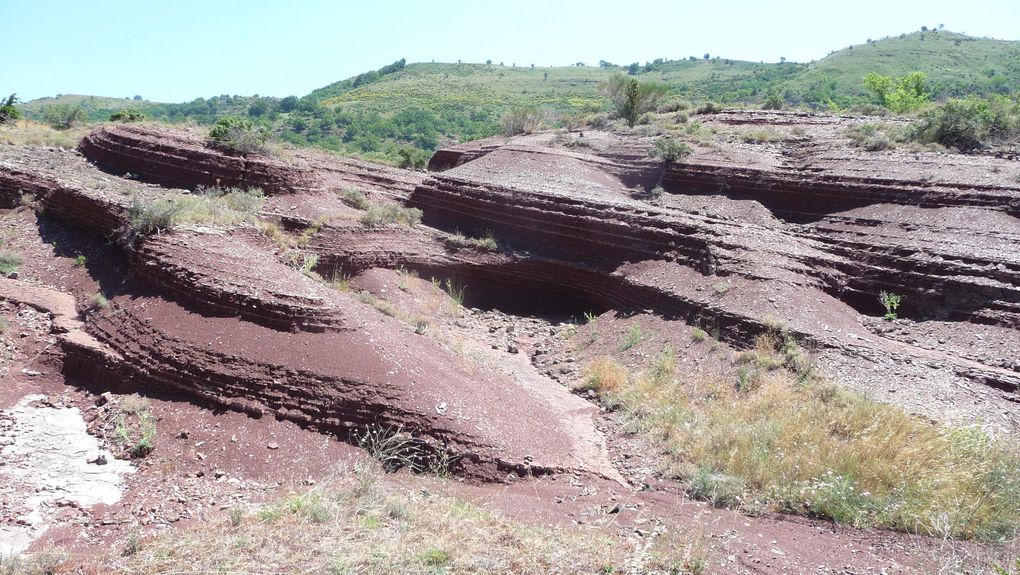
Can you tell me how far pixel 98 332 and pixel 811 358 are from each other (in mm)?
11263

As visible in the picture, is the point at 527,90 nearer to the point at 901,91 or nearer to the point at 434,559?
the point at 901,91

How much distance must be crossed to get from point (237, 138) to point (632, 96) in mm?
17138

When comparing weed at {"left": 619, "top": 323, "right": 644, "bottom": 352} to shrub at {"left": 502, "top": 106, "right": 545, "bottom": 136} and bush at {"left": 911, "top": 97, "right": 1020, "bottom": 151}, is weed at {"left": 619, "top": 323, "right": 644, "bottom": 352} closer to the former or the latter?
bush at {"left": 911, "top": 97, "right": 1020, "bottom": 151}

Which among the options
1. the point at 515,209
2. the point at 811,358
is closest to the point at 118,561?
the point at 811,358

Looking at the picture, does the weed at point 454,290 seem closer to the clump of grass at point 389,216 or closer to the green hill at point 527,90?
the clump of grass at point 389,216

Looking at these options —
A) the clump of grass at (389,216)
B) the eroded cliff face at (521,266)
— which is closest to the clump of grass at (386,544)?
the eroded cliff face at (521,266)

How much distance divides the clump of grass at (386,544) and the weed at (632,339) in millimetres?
6445

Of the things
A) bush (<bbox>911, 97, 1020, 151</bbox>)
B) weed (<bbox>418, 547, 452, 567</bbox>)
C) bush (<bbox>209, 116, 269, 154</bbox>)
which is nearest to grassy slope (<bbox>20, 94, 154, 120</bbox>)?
bush (<bbox>209, 116, 269, 154</bbox>)

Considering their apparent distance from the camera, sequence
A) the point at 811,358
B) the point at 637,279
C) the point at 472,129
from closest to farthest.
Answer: the point at 811,358
the point at 637,279
the point at 472,129

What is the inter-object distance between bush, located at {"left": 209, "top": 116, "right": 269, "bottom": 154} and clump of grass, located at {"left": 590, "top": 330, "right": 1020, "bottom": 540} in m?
11.9

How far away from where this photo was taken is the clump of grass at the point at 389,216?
604 inches

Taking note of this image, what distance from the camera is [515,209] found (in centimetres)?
1620

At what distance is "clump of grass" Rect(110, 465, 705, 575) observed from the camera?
4.70 meters

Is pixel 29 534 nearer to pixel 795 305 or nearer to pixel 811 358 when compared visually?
pixel 811 358
